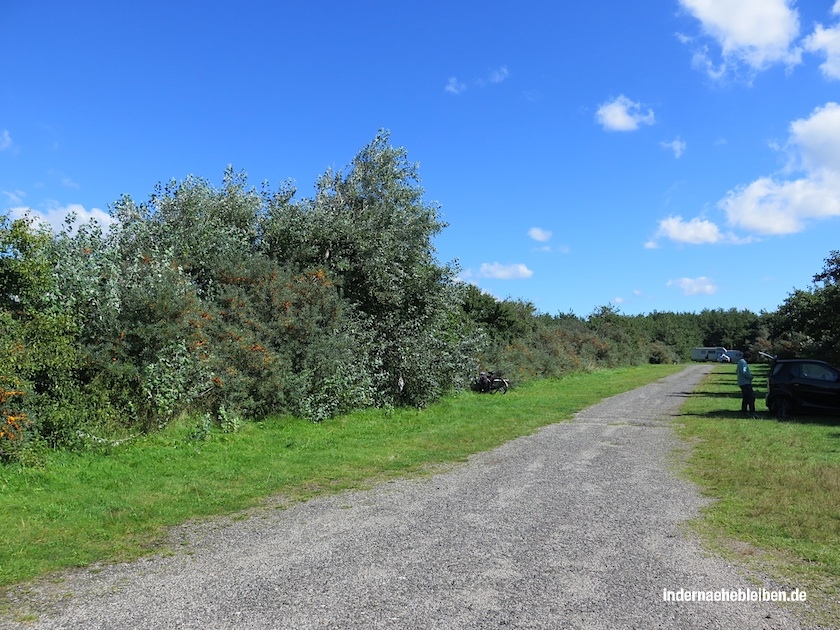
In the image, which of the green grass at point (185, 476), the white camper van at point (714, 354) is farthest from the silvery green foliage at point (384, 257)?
the white camper van at point (714, 354)

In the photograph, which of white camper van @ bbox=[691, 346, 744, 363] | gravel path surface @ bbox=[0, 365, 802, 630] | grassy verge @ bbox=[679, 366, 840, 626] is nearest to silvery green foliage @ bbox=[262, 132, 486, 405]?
grassy verge @ bbox=[679, 366, 840, 626]

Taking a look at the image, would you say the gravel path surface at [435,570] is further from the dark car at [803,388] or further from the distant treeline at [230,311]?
the dark car at [803,388]

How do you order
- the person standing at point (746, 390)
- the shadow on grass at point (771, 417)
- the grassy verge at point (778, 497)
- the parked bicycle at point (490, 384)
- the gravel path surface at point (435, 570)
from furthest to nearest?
the parked bicycle at point (490, 384) < the person standing at point (746, 390) < the shadow on grass at point (771, 417) < the grassy verge at point (778, 497) < the gravel path surface at point (435, 570)

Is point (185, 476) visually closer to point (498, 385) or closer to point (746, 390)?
point (746, 390)

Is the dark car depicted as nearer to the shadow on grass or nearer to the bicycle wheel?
the shadow on grass

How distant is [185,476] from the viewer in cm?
882

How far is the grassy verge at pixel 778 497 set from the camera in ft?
16.8

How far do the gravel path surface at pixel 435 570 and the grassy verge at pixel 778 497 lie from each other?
375 mm

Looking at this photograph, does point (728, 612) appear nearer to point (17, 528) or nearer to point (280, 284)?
point (17, 528)

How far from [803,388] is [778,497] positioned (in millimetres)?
11042

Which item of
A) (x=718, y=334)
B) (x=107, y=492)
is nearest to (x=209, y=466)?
(x=107, y=492)

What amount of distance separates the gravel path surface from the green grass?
0.59 m

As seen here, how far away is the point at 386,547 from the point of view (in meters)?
5.64

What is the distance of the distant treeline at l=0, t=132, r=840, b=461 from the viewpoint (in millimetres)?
9445
